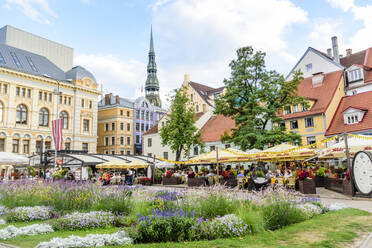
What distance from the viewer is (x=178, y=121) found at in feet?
125

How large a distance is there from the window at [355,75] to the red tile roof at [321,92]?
3.87ft

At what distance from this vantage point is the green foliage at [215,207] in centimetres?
855

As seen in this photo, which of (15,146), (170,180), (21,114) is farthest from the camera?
(21,114)

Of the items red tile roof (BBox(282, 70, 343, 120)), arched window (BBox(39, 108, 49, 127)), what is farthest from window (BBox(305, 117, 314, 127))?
arched window (BBox(39, 108, 49, 127))

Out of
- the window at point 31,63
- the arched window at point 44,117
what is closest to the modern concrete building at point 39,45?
the window at point 31,63

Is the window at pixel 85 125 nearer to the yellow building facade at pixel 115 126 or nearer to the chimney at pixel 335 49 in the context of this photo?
the yellow building facade at pixel 115 126

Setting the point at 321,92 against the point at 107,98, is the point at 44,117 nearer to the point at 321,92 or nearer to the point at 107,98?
the point at 107,98

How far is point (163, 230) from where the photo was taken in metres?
6.97

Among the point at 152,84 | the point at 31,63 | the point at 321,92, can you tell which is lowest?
the point at 321,92

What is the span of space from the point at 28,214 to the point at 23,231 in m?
2.00

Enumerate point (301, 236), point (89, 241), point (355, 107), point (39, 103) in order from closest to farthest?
point (89, 241), point (301, 236), point (355, 107), point (39, 103)

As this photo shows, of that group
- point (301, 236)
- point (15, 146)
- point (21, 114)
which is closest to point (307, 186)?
point (301, 236)

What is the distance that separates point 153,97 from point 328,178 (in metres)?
90.0

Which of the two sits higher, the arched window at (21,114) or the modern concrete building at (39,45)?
the modern concrete building at (39,45)
